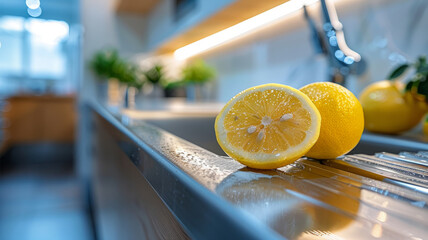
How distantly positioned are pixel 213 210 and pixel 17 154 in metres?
5.39

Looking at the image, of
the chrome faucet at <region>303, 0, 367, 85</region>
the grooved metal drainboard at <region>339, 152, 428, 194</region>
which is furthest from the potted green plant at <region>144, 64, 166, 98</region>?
the grooved metal drainboard at <region>339, 152, 428, 194</region>

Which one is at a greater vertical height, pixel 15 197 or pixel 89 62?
pixel 89 62

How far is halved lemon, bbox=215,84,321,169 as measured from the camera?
0.37 metres

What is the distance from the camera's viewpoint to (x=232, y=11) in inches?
57.4

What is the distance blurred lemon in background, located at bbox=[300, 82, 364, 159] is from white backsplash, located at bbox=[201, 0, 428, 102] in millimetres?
648

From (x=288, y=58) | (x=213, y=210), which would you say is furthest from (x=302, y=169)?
(x=288, y=58)

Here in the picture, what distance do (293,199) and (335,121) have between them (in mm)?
207

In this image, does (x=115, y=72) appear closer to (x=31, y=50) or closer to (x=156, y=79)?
(x=156, y=79)

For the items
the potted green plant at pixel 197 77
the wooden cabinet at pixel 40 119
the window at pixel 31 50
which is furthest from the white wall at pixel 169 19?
the window at pixel 31 50

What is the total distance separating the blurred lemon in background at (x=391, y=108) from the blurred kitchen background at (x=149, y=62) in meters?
0.17

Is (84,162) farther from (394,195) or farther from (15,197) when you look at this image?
(394,195)

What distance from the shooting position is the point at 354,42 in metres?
1.25

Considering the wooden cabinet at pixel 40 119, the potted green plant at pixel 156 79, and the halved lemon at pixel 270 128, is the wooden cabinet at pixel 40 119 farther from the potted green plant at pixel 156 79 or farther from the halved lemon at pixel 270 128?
the halved lemon at pixel 270 128

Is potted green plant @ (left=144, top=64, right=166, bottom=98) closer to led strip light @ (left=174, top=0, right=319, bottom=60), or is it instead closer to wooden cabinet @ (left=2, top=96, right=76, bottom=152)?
led strip light @ (left=174, top=0, right=319, bottom=60)
